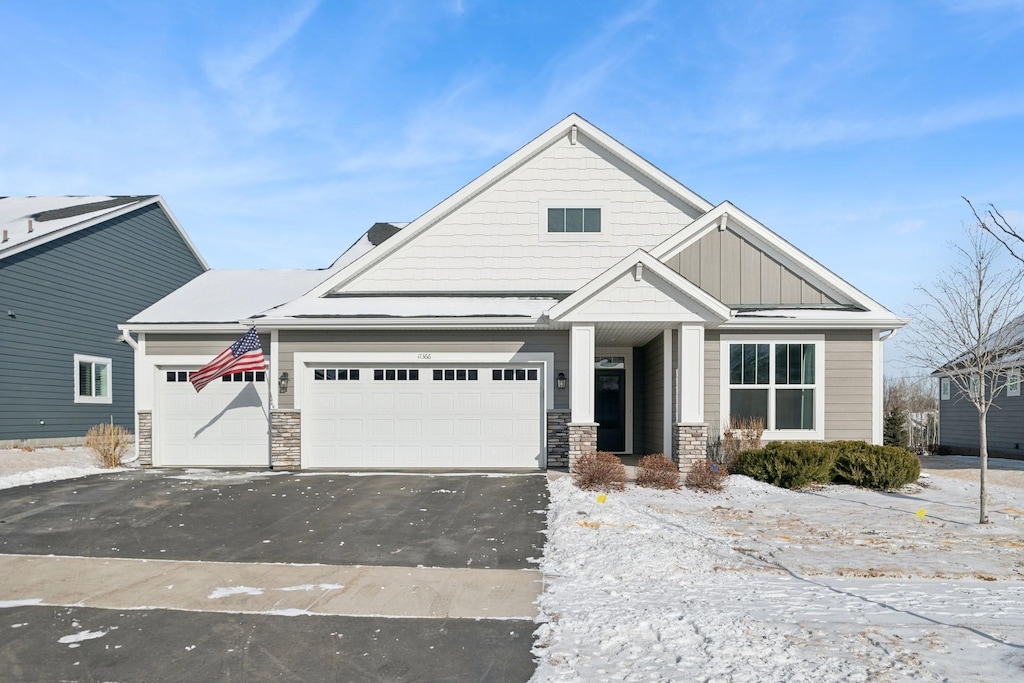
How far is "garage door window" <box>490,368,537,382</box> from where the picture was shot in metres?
15.6

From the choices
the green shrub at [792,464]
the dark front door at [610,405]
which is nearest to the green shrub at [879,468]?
the green shrub at [792,464]

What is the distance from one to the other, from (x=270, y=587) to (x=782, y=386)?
11.3m

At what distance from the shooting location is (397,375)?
15.7 metres

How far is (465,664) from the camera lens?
17.7 feet

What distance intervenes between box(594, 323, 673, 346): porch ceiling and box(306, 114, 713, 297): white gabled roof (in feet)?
10.4

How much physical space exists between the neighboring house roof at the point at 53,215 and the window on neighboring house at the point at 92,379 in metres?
3.49

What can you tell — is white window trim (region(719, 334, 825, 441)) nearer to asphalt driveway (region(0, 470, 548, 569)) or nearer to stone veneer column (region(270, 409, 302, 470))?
asphalt driveway (region(0, 470, 548, 569))

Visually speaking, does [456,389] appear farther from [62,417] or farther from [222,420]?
[62,417]

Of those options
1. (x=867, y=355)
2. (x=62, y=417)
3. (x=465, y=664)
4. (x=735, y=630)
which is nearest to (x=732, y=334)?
(x=867, y=355)

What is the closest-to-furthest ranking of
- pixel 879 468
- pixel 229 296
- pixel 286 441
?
pixel 879 468 < pixel 286 441 < pixel 229 296

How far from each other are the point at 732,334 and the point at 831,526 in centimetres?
587

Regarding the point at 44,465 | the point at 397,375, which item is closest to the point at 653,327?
the point at 397,375

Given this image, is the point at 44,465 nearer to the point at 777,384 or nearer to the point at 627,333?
the point at 627,333

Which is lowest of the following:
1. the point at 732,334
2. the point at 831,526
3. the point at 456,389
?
the point at 831,526
